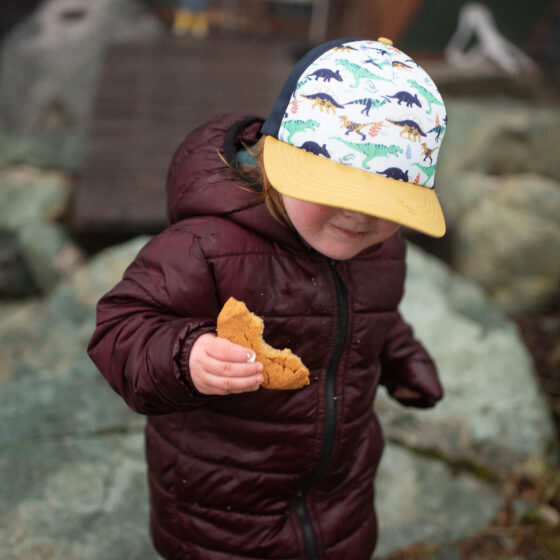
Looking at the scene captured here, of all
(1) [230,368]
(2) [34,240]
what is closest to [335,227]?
(1) [230,368]

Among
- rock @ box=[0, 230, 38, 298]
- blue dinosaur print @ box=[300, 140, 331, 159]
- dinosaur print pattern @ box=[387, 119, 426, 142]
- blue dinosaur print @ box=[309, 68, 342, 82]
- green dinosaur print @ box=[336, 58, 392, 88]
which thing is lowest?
rock @ box=[0, 230, 38, 298]

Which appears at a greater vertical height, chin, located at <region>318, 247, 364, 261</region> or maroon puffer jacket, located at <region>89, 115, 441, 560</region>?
chin, located at <region>318, 247, 364, 261</region>

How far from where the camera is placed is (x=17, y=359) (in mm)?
2994

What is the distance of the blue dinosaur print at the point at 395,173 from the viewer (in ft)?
3.83

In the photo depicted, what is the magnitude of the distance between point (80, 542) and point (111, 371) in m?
1.10

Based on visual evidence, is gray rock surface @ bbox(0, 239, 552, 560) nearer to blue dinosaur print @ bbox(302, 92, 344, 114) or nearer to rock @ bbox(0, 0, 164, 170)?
blue dinosaur print @ bbox(302, 92, 344, 114)

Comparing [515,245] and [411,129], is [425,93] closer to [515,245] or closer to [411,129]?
[411,129]

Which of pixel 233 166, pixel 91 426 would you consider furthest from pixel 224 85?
pixel 233 166

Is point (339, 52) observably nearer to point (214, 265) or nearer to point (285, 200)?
point (285, 200)

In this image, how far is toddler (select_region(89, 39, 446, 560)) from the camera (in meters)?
1.16

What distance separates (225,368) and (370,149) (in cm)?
51

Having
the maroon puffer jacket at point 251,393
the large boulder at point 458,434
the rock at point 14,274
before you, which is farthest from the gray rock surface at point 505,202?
the rock at point 14,274

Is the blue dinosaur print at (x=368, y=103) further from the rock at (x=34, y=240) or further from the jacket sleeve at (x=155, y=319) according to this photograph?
the rock at (x=34, y=240)

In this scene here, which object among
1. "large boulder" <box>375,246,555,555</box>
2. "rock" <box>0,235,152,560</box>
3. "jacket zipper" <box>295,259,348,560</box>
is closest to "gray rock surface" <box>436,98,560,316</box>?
"large boulder" <box>375,246,555,555</box>
